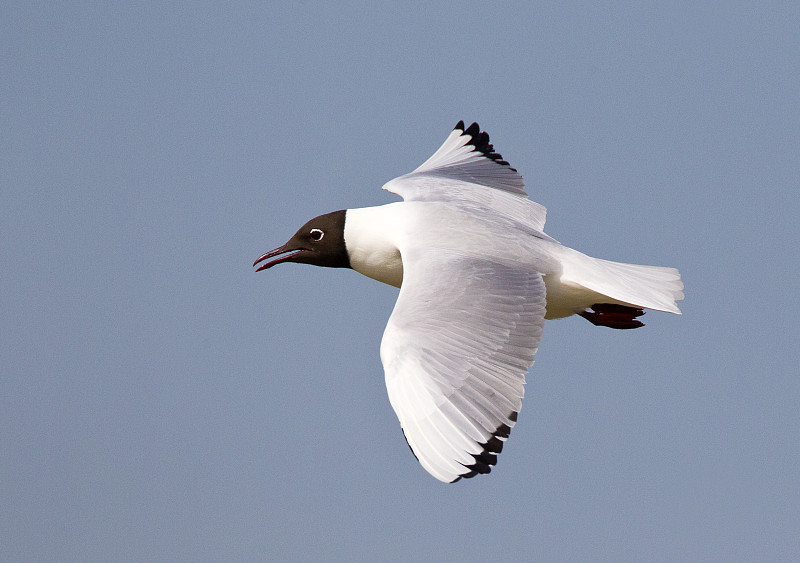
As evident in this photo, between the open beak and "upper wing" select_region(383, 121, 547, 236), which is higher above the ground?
"upper wing" select_region(383, 121, 547, 236)

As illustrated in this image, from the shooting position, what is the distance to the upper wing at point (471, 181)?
734 centimetres

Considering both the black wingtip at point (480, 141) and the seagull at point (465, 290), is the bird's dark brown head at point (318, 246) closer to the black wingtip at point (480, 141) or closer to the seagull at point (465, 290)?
the seagull at point (465, 290)

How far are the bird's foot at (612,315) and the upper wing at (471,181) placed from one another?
29.2 inches

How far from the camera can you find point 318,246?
7.11 meters

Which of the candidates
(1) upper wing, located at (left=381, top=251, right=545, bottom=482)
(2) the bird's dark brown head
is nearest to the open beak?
(2) the bird's dark brown head

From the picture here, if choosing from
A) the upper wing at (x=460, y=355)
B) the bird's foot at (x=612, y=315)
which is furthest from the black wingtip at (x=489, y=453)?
the bird's foot at (x=612, y=315)

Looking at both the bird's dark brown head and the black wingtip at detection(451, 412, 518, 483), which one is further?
the bird's dark brown head

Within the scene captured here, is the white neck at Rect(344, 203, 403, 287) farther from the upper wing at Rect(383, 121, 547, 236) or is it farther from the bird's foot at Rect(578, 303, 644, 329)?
the bird's foot at Rect(578, 303, 644, 329)

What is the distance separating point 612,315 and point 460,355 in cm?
178

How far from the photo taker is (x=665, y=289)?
635 cm

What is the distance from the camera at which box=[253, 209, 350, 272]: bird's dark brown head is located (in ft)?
22.9

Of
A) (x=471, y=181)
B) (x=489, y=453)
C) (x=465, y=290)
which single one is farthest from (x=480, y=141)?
(x=489, y=453)

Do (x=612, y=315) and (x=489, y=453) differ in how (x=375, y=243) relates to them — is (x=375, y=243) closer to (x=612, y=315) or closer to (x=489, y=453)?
(x=612, y=315)

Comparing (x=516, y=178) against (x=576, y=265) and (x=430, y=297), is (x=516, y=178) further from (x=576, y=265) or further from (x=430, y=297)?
(x=430, y=297)
